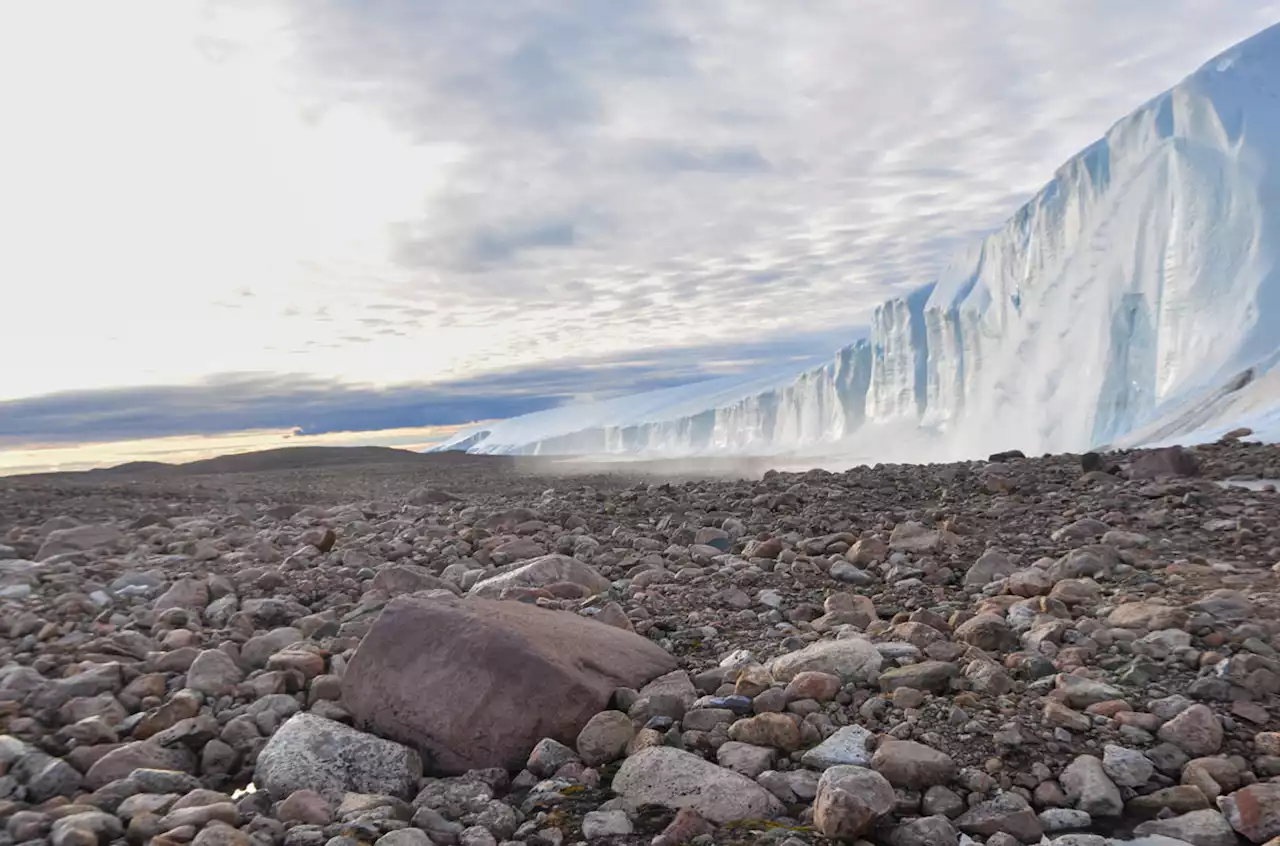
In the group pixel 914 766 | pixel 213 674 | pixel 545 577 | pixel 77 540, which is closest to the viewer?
pixel 914 766

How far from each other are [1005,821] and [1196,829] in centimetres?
44

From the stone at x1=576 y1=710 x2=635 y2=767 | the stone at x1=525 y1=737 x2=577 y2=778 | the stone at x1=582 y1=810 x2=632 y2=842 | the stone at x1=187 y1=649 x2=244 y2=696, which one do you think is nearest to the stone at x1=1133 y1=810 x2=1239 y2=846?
the stone at x1=582 y1=810 x2=632 y2=842

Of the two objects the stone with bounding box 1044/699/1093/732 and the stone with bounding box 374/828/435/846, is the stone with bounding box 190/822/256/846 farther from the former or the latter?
the stone with bounding box 1044/699/1093/732

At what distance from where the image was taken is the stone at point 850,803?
192 cm

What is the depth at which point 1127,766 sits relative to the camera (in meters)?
2.13

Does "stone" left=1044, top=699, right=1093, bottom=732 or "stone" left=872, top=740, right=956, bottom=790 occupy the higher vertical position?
"stone" left=1044, top=699, right=1093, bottom=732

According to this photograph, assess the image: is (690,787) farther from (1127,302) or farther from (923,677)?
(1127,302)

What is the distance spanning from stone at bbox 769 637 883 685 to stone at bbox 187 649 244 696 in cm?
206

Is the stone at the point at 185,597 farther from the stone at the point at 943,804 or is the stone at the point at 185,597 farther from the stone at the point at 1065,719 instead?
the stone at the point at 1065,719

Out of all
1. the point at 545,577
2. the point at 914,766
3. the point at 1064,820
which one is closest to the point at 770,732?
the point at 914,766

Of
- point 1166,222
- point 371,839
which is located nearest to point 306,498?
point 371,839

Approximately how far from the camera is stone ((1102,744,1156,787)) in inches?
82.8

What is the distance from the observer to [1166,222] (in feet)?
65.0

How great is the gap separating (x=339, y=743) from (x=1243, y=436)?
13.0 m
